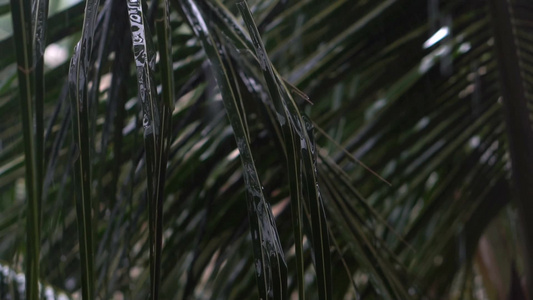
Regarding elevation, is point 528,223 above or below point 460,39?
below

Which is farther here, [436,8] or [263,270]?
[436,8]

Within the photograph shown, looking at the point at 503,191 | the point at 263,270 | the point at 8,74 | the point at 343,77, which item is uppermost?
the point at 8,74

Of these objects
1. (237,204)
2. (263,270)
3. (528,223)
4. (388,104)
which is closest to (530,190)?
(528,223)

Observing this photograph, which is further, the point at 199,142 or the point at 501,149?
the point at 501,149

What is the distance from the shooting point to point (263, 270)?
0.21m

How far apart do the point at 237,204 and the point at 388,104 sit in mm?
217

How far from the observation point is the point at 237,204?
63 centimetres

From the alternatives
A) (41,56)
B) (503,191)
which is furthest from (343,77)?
(41,56)

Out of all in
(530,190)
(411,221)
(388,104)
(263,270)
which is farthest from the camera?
(411,221)

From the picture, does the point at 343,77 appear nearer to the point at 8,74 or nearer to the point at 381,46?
the point at 381,46

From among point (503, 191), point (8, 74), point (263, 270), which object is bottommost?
point (503, 191)

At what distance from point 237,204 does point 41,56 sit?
0.41m

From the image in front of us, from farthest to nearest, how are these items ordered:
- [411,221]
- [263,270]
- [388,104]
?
1. [411,221]
2. [388,104]
3. [263,270]

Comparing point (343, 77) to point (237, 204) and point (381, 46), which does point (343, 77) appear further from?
point (237, 204)
